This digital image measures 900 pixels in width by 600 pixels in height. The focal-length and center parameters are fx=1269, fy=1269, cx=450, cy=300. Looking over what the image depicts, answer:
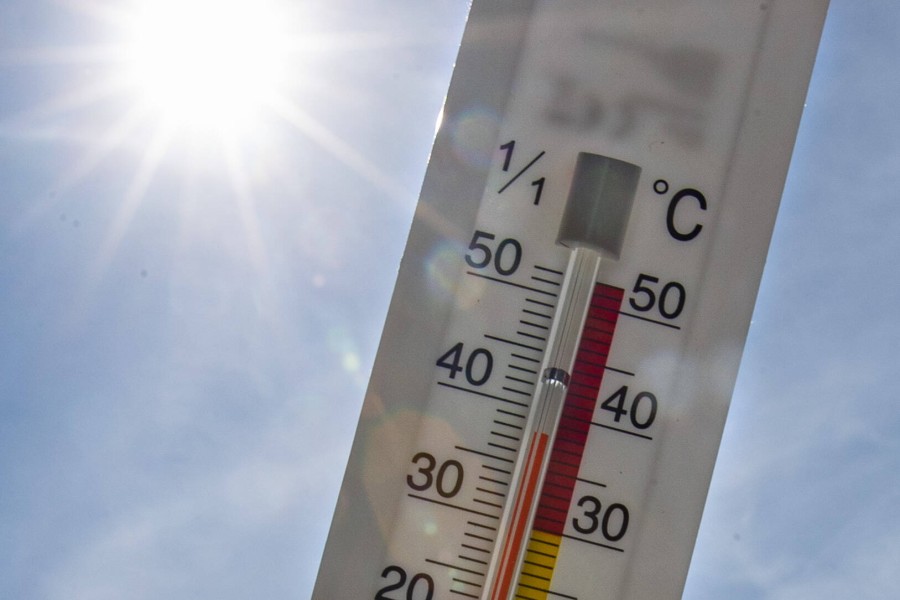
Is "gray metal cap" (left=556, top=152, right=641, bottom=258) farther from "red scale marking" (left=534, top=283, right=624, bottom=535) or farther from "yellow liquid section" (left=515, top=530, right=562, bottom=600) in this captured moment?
"yellow liquid section" (left=515, top=530, right=562, bottom=600)

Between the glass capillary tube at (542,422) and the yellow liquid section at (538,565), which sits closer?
the glass capillary tube at (542,422)

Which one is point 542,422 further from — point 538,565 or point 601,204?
point 601,204

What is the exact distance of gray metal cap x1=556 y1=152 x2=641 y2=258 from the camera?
341 centimetres

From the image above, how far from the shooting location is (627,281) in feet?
12.0

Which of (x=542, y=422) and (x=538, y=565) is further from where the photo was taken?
(x=538, y=565)

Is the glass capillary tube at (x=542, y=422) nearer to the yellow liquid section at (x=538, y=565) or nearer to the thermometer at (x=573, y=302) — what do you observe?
the thermometer at (x=573, y=302)

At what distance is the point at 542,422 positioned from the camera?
3.37m

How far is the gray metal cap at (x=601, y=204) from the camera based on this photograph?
11.2 ft

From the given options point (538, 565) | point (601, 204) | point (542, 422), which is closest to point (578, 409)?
point (542, 422)

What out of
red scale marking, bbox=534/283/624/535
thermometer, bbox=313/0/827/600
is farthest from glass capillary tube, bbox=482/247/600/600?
red scale marking, bbox=534/283/624/535

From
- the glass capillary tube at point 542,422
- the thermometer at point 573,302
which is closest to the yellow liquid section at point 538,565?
the thermometer at point 573,302

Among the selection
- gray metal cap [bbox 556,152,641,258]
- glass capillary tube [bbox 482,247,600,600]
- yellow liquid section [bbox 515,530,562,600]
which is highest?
gray metal cap [bbox 556,152,641,258]

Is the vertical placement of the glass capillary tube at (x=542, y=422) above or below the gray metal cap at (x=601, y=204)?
below

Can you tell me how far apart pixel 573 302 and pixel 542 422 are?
345 mm
